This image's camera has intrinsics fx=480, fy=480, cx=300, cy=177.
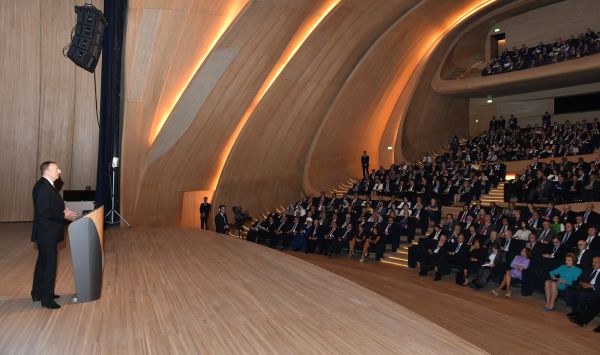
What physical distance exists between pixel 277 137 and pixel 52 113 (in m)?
6.33

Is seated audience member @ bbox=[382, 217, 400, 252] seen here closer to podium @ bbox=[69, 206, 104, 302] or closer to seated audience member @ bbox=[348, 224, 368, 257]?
seated audience member @ bbox=[348, 224, 368, 257]

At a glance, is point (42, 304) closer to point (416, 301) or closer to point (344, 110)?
point (416, 301)

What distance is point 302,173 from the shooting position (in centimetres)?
1661

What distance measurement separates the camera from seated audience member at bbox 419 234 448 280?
849 centimetres

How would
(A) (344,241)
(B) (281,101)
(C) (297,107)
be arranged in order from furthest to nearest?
1. (C) (297,107)
2. (B) (281,101)
3. (A) (344,241)

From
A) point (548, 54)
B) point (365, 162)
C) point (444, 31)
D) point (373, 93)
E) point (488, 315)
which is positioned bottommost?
point (488, 315)

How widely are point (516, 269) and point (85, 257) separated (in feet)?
20.3

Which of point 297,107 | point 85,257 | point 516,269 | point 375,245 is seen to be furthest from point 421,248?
point 297,107

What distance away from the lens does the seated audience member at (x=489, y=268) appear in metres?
7.67

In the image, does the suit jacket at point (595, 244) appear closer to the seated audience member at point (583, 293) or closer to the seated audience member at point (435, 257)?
the seated audience member at point (583, 293)

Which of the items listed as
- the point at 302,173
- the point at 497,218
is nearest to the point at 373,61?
the point at 302,173

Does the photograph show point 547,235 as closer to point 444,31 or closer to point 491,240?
point 491,240

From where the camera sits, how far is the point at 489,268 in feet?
25.2

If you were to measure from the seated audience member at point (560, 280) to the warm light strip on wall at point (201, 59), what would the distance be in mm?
7969
